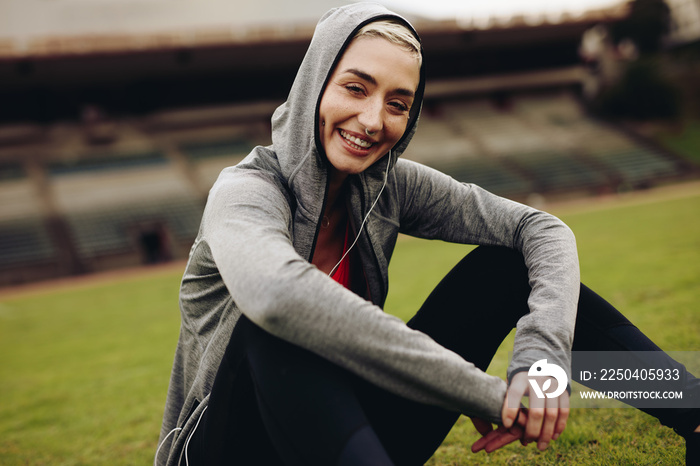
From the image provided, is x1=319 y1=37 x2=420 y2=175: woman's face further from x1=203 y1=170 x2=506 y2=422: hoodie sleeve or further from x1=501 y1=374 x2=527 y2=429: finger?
x1=501 y1=374 x2=527 y2=429: finger

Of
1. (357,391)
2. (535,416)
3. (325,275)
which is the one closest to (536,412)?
(535,416)

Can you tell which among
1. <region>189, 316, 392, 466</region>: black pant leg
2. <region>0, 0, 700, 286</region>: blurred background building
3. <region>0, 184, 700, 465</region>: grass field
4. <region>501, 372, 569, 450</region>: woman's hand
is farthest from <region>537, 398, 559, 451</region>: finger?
<region>0, 0, 700, 286</region>: blurred background building

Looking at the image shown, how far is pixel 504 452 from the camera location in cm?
171

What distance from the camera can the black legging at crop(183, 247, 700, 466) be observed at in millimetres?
888

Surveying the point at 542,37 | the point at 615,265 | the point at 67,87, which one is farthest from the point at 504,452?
the point at 542,37

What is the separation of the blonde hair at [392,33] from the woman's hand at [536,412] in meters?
0.80

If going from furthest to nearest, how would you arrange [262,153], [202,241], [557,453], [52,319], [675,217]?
[675,217] → [52,319] → [557,453] → [262,153] → [202,241]

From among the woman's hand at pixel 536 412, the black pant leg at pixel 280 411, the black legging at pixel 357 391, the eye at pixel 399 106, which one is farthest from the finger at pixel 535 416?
the eye at pixel 399 106

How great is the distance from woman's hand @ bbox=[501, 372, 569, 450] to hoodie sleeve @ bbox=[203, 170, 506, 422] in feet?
0.09

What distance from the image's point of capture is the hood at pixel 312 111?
1279mm

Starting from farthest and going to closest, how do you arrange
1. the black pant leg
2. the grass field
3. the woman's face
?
the grass field, the woman's face, the black pant leg

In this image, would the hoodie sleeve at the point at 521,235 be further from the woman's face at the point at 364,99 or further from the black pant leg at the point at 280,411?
the black pant leg at the point at 280,411

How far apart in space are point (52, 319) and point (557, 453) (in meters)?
7.22

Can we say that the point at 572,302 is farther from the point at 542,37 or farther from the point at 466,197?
the point at 542,37
